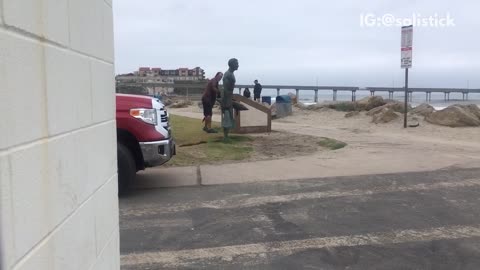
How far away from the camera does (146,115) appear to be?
7301 mm

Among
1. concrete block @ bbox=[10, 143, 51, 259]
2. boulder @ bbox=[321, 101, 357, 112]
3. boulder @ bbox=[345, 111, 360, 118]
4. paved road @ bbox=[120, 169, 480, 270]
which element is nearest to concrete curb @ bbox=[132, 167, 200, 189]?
paved road @ bbox=[120, 169, 480, 270]

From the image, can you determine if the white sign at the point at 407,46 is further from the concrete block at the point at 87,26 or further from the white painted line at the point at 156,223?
the concrete block at the point at 87,26

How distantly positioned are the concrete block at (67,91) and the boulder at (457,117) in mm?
15334

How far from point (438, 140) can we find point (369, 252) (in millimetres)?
9816

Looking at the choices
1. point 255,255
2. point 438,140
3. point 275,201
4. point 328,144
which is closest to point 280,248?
point 255,255

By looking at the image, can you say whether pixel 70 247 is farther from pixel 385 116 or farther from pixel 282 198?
pixel 385 116

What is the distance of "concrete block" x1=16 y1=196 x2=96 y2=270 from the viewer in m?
1.66

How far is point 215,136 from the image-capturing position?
14039mm

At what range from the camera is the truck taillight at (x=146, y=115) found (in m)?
7.23

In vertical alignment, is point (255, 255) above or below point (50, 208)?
below

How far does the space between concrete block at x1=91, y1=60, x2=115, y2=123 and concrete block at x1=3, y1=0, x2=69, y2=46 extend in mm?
502

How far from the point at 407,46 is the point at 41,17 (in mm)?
15764

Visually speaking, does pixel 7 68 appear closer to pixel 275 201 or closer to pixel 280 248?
pixel 280 248

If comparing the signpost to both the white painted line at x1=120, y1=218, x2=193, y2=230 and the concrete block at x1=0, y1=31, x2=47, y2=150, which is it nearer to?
the white painted line at x1=120, y1=218, x2=193, y2=230
